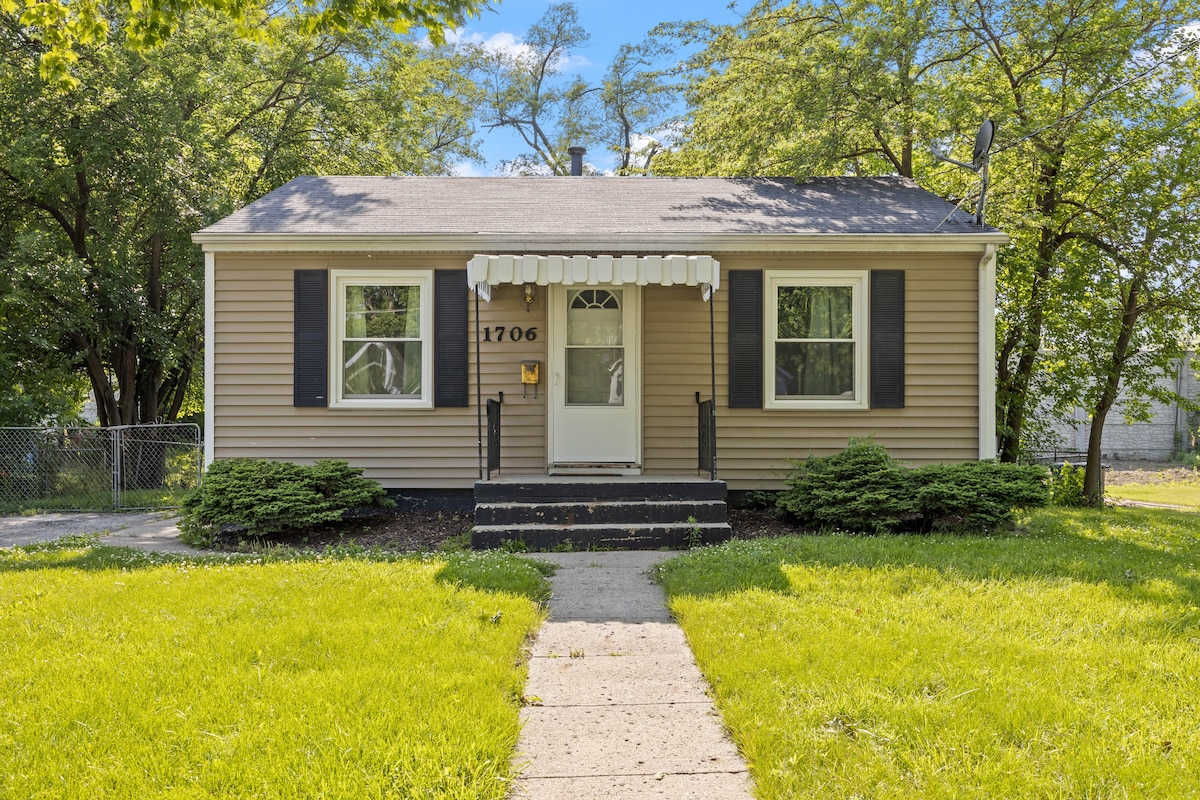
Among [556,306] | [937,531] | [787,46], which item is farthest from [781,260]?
[787,46]

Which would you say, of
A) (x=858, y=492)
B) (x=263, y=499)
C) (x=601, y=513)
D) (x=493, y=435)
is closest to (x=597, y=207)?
(x=493, y=435)

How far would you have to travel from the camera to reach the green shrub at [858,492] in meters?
7.22

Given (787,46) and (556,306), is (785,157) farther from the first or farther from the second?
(556,306)

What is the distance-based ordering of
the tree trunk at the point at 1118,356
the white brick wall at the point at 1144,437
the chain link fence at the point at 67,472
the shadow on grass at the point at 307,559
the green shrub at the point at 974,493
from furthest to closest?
the white brick wall at the point at 1144,437 < the tree trunk at the point at 1118,356 < the chain link fence at the point at 67,472 < the green shrub at the point at 974,493 < the shadow on grass at the point at 307,559

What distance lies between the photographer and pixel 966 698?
3176mm

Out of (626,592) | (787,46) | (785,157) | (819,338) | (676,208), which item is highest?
(787,46)

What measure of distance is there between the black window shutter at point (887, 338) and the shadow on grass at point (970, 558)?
1.80m

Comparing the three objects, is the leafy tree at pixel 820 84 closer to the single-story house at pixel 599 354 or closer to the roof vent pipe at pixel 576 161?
the roof vent pipe at pixel 576 161

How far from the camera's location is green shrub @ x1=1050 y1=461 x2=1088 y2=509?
456 inches

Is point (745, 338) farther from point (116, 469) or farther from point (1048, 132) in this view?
point (116, 469)

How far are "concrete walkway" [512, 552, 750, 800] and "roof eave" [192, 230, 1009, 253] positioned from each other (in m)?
4.20

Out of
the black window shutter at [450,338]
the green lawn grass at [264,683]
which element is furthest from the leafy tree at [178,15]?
the green lawn grass at [264,683]

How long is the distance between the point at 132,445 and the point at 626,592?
9.91 metres

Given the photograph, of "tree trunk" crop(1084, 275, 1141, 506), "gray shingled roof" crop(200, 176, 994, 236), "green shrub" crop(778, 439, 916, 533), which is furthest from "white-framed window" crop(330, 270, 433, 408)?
"tree trunk" crop(1084, 275, 1141, 506)
